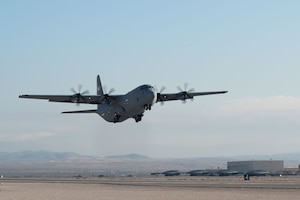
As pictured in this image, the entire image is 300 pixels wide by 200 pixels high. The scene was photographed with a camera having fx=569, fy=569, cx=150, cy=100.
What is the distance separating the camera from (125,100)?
270 feet

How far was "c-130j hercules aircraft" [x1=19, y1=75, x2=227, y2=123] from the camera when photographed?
78312 millimetres

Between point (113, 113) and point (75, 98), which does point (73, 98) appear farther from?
point (113, 113)

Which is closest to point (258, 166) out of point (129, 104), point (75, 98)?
point (75, 98)

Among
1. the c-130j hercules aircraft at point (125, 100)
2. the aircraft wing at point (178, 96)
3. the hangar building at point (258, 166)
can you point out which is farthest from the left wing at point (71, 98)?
the hangar building at point (258, 166)

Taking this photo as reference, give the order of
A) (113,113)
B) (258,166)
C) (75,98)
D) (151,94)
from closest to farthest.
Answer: (151,94)
(75,98)
(113,113)
(258,166)

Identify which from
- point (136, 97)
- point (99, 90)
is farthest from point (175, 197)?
point (99, 90)

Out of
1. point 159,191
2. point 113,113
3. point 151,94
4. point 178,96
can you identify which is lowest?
point 159,191

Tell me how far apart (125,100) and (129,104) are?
1405 millimetres

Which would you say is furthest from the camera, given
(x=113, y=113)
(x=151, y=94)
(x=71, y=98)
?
(x=113, y=113)

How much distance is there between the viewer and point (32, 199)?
51938mm

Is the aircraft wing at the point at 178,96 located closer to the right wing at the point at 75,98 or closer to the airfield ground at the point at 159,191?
the right wing at the point at 75,98

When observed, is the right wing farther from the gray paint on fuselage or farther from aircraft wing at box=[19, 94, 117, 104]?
the gray paint on fuselage

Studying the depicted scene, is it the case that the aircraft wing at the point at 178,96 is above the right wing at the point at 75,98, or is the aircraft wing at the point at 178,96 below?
above

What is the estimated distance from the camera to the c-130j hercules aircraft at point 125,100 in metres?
78.3
